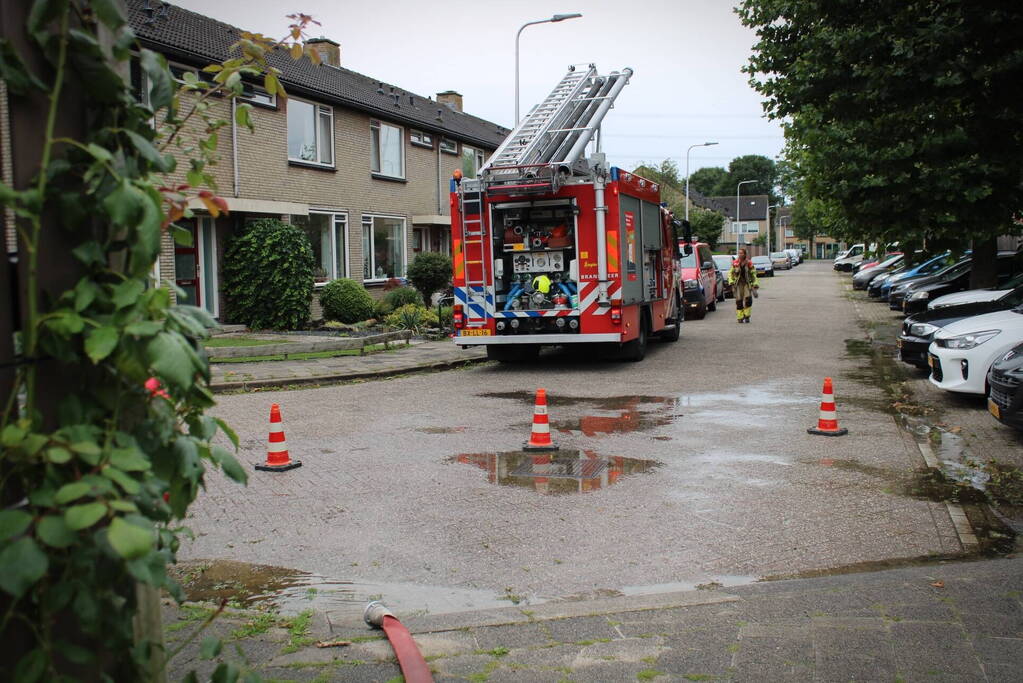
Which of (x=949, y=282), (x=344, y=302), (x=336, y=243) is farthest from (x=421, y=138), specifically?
(x=949, y=282)

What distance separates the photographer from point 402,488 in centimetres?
743

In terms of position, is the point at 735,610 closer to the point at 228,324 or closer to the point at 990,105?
the point at 990,105

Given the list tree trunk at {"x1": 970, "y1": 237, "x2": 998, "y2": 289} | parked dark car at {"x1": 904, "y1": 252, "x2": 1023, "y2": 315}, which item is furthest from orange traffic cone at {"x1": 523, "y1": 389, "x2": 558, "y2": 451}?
parked dark car at {"x1": 904, "y1": 252, "x2": 1023, "y2": 315}

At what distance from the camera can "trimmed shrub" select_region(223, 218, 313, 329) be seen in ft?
64.2

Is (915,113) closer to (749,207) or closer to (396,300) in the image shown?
(396,300)

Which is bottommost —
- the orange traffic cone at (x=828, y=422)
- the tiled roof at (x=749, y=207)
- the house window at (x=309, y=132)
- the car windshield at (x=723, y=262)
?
the orange traffic cone at (x=828, y=422)

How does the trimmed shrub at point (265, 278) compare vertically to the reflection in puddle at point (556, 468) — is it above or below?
above

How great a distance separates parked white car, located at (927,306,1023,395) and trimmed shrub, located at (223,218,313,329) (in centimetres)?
1308

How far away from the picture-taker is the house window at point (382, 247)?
2551 cm

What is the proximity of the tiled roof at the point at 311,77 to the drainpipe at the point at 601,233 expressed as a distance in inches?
202

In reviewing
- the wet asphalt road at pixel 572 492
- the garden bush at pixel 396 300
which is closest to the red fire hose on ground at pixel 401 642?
the wet asphalt road at pixel 572 492

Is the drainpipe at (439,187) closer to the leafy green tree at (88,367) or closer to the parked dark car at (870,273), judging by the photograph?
the parked dark car at (870,273)

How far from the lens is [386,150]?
87.6 ft

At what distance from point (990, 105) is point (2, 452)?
646 inches
